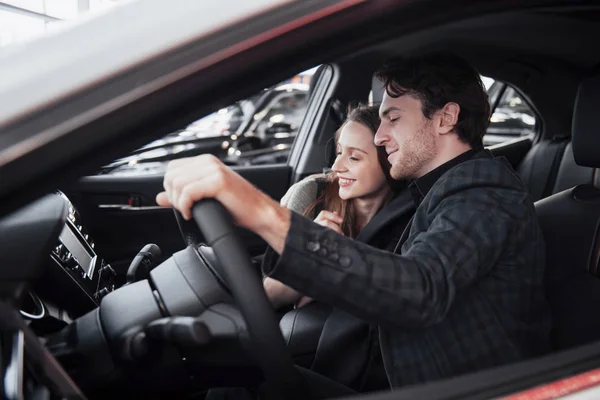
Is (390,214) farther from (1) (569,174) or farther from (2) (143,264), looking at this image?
(1) (569,174)

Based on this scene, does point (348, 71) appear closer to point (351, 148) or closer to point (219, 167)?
point (351, 148)

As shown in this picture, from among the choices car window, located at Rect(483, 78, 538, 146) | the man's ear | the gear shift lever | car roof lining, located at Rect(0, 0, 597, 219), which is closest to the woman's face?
car window, located at Rect(483, 78, 538, 146)

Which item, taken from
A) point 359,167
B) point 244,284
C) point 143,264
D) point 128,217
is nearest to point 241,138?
point 128,217

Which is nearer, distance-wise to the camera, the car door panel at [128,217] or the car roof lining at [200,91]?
the car roof lining at [200,91]

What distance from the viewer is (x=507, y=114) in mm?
5020

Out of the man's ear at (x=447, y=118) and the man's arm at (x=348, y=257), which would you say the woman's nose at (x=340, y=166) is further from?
the man's arm at (x=348, y=257)

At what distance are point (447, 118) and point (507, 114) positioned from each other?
142 inches

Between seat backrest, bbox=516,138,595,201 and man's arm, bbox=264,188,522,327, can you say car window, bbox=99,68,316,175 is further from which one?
man's arm, bbox=264,188,522,327

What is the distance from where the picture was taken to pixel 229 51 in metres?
0.88

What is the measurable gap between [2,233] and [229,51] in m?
0.41

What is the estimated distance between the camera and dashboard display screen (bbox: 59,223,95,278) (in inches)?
73.9

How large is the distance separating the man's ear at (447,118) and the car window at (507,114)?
47 cm

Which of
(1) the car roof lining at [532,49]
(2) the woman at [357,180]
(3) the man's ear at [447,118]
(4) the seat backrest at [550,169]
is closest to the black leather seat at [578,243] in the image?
(1) the car roof lining at [532,49]

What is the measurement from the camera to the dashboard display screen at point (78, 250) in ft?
6.16
